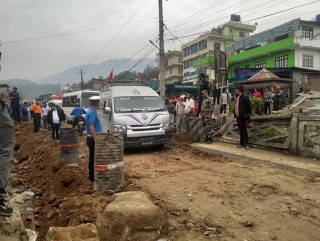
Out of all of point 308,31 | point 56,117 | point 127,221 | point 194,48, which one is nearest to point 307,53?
point 308,31

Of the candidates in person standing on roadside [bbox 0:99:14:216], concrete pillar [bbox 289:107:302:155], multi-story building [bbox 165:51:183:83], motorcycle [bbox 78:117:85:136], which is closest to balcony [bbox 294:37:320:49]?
motorcycle [bbox 78:117:85:136]

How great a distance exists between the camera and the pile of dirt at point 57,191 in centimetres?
380

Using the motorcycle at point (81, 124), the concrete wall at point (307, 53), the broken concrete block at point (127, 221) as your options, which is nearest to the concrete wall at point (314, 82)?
the concrete wall at point (307, 53)

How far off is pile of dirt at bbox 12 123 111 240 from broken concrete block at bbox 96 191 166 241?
29cm

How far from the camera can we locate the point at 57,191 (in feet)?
17.9

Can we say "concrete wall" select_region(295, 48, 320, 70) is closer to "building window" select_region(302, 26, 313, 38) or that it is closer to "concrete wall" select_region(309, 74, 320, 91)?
"building window" select_region(302, 26, 313, 38)

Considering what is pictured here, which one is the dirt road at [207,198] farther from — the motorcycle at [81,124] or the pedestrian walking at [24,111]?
the pedestrian walking at [24,111]

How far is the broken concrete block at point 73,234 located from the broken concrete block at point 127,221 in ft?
1.36

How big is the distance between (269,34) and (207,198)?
35.4 metres

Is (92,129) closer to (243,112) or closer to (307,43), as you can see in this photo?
(243,112)

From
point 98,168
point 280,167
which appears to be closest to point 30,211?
point 98,168

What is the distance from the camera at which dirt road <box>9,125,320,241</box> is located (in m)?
3.59

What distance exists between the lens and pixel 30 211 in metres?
4.66

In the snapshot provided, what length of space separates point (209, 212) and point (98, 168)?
79.0 inches
